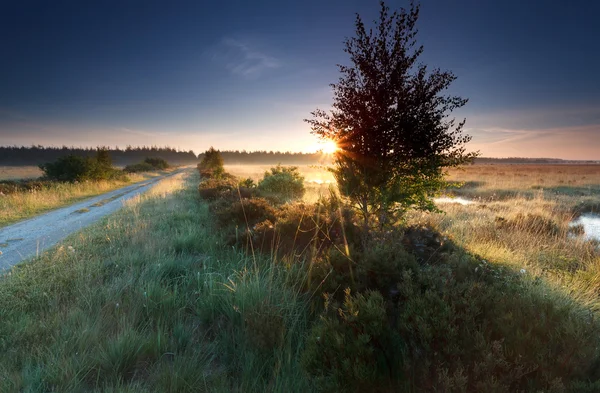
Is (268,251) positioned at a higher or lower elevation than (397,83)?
lower

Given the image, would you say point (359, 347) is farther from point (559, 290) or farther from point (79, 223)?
point (79, 223)

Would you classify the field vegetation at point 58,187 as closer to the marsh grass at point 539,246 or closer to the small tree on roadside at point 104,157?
the small tree on roadside at point 104,157

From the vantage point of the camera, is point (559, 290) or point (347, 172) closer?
point (559, 290)

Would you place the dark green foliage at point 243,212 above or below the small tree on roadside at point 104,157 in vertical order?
below

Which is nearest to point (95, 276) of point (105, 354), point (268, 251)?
point (105, 354)

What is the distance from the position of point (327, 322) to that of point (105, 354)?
7.21 ft

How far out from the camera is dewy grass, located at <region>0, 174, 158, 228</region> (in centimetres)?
1164

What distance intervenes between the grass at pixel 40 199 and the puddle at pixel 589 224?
69.7 ft

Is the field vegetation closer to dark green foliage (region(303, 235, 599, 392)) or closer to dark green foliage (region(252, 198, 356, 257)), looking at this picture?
dark green foliage (region(252, 198, 356, 257))

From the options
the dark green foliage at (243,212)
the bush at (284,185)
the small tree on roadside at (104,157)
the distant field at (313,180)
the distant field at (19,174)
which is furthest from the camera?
the distant field at (19,174)

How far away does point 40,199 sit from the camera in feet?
47.4

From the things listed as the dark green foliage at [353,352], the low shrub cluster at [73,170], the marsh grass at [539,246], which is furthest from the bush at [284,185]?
the dark green foliage at [353,352]

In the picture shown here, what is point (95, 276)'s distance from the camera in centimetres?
487

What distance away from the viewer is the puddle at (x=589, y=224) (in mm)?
10880
